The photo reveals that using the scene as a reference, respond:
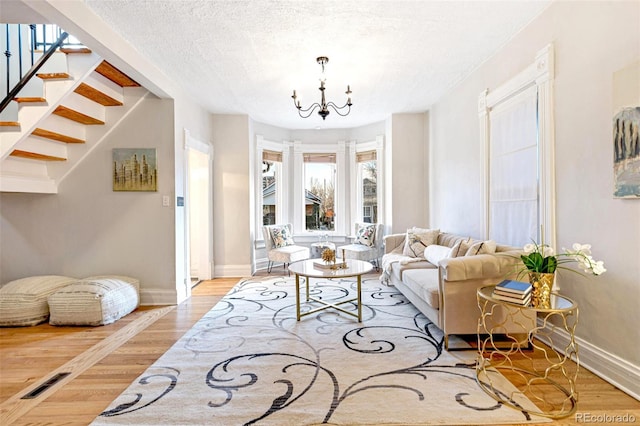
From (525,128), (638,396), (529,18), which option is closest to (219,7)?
(529,18)

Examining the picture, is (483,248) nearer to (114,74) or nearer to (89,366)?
(89,366)

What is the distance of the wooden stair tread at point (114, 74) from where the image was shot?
329 centimetres

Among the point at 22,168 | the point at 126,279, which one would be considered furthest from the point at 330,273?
the point at 22,168

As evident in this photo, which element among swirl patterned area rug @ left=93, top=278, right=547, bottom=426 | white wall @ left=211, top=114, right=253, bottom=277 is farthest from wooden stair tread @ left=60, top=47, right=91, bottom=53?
swirl patterned area rug @ left=93, top=278, right=547, bottom=426

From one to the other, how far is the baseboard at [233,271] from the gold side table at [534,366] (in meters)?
3.72

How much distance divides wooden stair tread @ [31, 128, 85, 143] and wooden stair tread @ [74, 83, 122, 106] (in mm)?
497

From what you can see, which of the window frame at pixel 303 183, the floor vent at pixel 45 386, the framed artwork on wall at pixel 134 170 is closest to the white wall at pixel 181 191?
the framed artwork on wall at pixel 134 170

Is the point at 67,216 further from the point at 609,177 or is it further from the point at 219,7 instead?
the point at 609,177

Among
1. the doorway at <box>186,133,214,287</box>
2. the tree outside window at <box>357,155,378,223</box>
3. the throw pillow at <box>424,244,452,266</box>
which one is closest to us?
the throw pillow at <box>424,244,452,266</box>

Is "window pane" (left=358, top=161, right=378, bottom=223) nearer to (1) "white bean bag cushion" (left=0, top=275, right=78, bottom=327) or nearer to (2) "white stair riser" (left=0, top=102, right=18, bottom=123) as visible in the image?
(1) "white bean bag cushion" (left=0, top=275, right=78, bottom=327)

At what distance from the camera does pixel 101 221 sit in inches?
155

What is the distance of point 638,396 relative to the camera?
1913mm

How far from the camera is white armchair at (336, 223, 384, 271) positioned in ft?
17.8

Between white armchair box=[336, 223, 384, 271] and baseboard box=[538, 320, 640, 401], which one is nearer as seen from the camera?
baseboard box=[538, 320, 640, 401]
